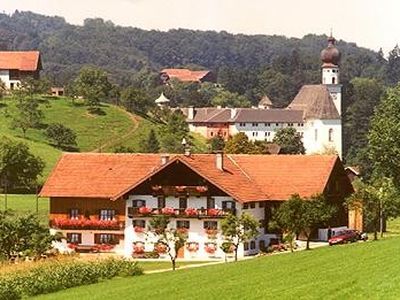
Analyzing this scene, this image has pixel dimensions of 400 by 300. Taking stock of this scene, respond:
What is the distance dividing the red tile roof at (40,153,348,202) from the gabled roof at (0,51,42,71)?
78.0 metres

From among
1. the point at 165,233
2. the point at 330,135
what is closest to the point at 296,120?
the point at 330,135

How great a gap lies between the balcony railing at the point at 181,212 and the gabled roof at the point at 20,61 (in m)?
83.8

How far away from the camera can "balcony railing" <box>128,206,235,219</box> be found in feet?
186

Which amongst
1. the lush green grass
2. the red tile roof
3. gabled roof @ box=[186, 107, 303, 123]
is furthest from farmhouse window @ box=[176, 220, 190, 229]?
gabled roof @ box=[186, 107, 303, 123]

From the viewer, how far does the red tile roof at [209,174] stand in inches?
2307

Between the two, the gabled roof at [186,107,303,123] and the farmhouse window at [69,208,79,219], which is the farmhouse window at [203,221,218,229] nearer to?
the farmhouse window at [69,208,79,219]

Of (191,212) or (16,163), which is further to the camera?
(16,163)

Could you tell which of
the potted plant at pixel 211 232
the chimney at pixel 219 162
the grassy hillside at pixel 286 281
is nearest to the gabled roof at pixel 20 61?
the chimney at pixel 219 162

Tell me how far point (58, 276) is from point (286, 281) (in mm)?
12194

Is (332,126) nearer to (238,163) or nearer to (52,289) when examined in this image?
(238,163)

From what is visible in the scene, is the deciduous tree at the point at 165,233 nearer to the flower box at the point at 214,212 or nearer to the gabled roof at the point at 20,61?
the flower box at the point at 214,212

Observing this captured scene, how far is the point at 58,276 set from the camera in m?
37.8

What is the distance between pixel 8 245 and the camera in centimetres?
4722

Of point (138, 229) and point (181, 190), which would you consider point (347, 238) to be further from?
point (138, 229)
